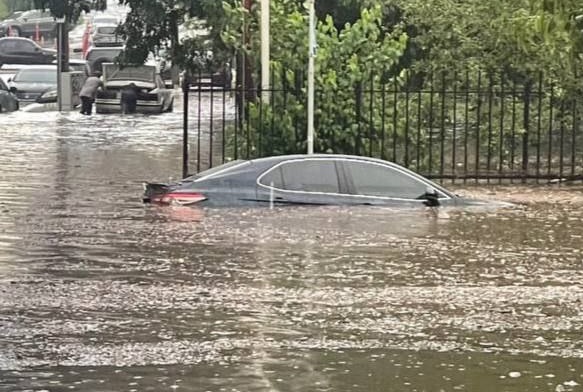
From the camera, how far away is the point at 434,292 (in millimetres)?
10844

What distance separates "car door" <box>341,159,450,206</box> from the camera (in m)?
16.5

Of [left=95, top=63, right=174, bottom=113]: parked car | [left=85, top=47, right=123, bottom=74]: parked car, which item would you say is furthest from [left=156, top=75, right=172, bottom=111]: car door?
[left=85, top=47, right=123, bottom=74]: parked car

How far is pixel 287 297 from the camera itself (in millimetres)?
10539

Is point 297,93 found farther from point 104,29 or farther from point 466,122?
point 104,29

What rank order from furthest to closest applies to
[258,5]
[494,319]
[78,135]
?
[78,135]
[258,5]
[494,319]

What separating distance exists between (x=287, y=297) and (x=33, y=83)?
38.6m

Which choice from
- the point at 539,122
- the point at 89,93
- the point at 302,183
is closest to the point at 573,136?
the point at 539,122

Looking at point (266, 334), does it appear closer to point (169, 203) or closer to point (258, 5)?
point (169, 203)

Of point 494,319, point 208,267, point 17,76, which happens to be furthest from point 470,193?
point 17,76

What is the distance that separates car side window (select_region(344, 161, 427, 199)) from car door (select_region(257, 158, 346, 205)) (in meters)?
0.26

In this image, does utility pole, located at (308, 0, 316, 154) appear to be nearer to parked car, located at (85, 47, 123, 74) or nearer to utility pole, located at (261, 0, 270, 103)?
utility pole, located at (261, 0, 270, 103)

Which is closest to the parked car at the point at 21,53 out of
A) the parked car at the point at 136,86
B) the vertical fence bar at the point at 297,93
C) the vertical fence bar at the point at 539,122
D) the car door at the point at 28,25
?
the car door at the point at 28,25

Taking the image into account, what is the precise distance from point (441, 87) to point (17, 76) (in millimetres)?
27804

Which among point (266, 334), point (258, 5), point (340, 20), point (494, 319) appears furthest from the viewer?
point (340, 20)
